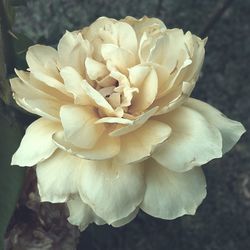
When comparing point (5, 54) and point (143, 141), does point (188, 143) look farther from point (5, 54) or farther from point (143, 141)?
point (5, 54)

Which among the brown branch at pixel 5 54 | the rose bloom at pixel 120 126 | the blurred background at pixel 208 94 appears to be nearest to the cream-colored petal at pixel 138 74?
the rose bloom at pixel 120 126

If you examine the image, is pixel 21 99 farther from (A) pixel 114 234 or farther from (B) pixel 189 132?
(A) pixel 114 234

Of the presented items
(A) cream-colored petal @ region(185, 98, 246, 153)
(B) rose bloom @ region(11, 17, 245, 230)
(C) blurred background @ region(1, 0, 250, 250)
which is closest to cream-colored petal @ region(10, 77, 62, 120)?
(B) rose bloom @ region(11, 17, 245, 230)

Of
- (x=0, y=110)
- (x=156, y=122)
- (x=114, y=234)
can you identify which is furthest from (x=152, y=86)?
(x=114, y=234)

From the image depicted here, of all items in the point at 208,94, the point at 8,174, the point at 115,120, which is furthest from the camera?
the point at 208,94

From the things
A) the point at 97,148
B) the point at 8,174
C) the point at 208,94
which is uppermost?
the point at 97,148

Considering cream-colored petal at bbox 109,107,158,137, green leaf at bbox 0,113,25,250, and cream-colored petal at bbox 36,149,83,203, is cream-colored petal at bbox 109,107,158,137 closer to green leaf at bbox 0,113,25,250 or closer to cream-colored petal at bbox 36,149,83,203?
cream-colored petal at bbox 36,149,83,203

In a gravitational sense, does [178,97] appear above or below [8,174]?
above

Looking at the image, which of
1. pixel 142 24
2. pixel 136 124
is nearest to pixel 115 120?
pixel 136 124
